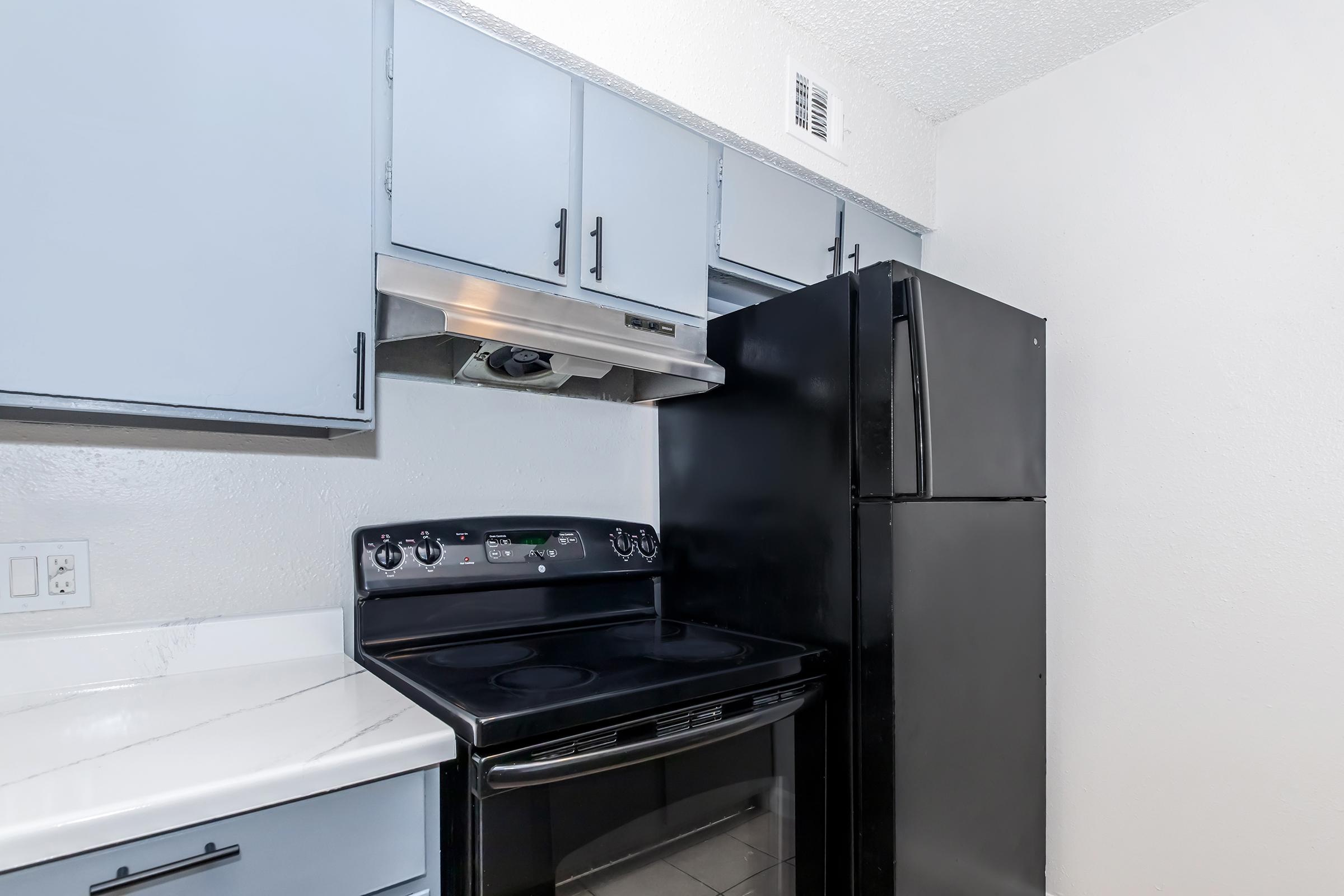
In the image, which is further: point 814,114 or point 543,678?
point 814,114

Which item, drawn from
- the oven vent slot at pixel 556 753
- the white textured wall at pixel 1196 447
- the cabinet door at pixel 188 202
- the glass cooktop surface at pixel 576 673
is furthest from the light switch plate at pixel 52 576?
the white textured wall at pixel 1196 447

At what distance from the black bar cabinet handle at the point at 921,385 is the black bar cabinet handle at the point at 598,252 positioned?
25.7 inches

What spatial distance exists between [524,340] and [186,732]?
2.59 feet

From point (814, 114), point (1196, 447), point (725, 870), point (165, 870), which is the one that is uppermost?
point (814, 114)

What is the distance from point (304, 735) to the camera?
3.16ft

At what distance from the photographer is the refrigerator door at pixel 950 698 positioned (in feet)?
4.66

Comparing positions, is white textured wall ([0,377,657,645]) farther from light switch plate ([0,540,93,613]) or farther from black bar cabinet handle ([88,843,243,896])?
black bar cabinet handle ([88,843,243,896])

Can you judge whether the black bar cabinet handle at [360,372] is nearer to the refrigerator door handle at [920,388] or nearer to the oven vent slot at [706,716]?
the oven vent slot at [706,716]

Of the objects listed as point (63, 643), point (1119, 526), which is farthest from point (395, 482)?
point (1119, 526)

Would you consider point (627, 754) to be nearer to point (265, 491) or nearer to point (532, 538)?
point (532, 538)

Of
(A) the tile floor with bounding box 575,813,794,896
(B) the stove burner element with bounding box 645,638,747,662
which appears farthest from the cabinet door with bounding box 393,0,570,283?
(A) the tile floor with bounding box 575,813,794,896

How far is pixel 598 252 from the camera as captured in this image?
61.0 inches

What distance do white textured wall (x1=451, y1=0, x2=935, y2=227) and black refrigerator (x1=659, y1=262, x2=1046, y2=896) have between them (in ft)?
1.78

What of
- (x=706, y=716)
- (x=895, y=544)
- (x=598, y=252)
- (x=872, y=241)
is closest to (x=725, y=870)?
(x=706, y=716)
